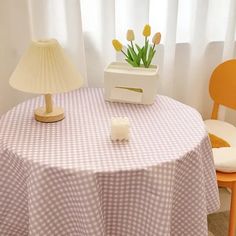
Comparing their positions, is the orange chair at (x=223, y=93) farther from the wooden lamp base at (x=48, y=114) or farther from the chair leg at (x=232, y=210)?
the wooden lamp base at (x=48, y=114)

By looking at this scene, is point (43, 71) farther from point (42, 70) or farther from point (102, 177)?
point (102, 177)

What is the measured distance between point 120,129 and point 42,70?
38 centimetres

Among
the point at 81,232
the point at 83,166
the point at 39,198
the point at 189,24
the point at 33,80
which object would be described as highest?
the point at 189,24

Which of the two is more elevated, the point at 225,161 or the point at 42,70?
the point at 42,70

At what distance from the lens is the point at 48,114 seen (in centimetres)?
150

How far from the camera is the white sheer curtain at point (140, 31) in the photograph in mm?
1797

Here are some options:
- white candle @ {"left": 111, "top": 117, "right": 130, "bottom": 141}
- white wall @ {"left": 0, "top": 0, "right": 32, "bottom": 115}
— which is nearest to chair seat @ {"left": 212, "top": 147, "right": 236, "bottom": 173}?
white candle @ {"left": 111, "top": 117, "right": 130, "bottom": 141}

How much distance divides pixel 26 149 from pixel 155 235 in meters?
0.55

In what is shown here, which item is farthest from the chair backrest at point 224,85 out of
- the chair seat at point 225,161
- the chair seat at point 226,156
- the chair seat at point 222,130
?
the chair seat at point 225,161

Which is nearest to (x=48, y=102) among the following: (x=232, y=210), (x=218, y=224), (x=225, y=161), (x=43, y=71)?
(x=43, y=71)

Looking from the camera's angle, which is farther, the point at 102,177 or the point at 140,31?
the point at 140,31

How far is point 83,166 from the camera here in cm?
117

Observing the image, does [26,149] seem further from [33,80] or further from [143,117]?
[143,117]

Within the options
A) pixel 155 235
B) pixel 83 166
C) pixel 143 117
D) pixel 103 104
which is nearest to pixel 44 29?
pixel 103 104
